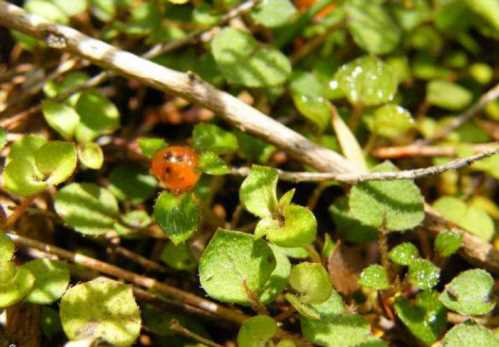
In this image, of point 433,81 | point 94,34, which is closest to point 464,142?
point 433,81

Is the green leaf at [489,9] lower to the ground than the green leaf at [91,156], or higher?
higher

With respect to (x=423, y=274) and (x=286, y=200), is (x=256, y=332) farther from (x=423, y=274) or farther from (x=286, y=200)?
(x=423, y=274)

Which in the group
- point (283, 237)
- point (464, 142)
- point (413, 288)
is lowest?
point (413, 288)

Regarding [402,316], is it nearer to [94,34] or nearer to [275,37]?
[275,37]

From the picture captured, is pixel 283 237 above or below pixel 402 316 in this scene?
above

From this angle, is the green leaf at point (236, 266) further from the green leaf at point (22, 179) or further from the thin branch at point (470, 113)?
the thin branch at point (470, 113)

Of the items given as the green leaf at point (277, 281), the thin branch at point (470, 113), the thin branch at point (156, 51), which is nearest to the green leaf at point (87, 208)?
the thin branch at point (156, 51)
